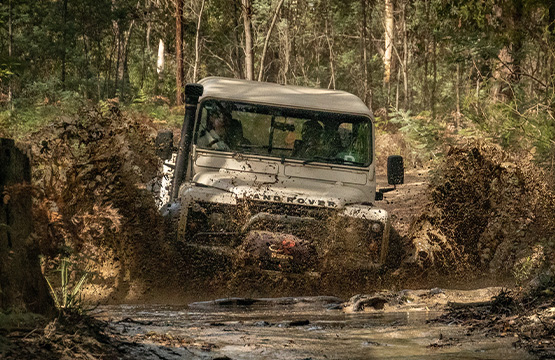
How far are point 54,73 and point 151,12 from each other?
8.69 metres

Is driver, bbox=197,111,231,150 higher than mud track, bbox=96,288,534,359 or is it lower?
higher

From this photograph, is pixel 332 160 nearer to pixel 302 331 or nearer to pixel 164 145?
pixel 164 145

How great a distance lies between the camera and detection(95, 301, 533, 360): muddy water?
4.22 m

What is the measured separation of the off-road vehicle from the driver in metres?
0.01

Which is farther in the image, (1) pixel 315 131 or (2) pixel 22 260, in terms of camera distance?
(1) pixel 315 131

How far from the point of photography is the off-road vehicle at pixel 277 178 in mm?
6871

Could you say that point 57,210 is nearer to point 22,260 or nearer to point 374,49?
point 22,260

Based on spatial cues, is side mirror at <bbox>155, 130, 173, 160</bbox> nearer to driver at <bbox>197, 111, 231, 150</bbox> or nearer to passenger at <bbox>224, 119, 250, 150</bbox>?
driver at <bbox>197, 111, 231, 150</bbox>

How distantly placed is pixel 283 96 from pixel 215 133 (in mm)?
892

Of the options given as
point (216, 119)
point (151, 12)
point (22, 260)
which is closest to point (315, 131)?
point (216, 119)

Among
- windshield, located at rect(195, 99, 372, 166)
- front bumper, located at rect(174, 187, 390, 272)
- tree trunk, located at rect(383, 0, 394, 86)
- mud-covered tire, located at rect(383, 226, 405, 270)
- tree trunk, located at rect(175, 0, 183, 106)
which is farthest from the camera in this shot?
tree trunk, located at rect(383, 0, 394, 86)

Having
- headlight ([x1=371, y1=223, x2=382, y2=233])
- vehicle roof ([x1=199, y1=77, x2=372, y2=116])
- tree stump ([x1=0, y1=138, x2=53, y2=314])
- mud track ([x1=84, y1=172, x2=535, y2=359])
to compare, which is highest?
vehicle roof ([x1=199, y1=77, x2=372, y2=116])

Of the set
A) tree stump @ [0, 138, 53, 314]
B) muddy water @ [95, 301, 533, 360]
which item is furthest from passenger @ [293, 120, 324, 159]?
tree stump @ [0, 138, 53, 314]

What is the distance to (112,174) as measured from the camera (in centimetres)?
695
